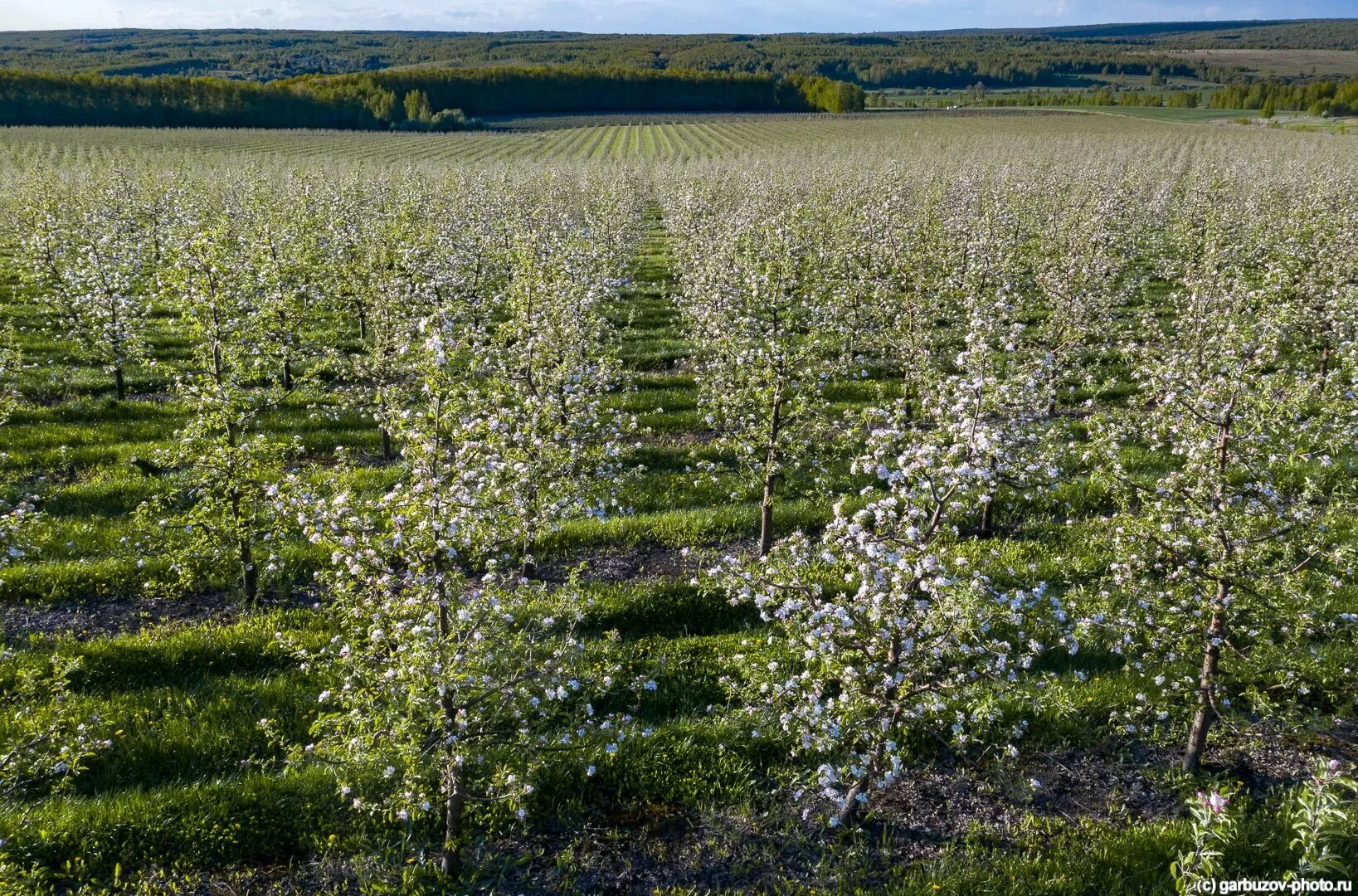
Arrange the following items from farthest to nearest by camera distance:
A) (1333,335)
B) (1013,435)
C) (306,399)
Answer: (306,399)
(1333,335)
(1013,435)

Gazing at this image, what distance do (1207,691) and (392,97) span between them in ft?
480

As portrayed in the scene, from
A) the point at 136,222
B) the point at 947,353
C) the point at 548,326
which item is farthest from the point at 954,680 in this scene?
the point at 136,222

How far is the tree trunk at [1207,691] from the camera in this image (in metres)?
8.58

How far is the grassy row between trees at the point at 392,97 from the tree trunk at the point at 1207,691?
5476 inches

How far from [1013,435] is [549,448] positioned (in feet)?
21.5

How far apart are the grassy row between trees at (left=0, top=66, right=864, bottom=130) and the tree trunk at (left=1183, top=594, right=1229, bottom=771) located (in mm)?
139085

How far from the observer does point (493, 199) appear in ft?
110

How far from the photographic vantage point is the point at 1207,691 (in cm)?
869

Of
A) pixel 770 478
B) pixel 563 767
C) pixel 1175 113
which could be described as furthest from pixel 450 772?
pixel 1175 113

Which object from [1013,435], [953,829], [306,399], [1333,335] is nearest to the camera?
[953,829]

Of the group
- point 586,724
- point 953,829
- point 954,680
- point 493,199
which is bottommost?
point 953,829

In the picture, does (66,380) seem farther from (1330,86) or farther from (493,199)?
(1330,86)

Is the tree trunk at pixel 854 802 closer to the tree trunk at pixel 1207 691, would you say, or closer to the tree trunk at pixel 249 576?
the tree trunk at pixel 1207 691

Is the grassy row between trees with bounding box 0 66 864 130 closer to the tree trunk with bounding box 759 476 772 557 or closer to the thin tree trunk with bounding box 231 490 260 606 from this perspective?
the thin tree trunk with bounding box 231 490 260 606
